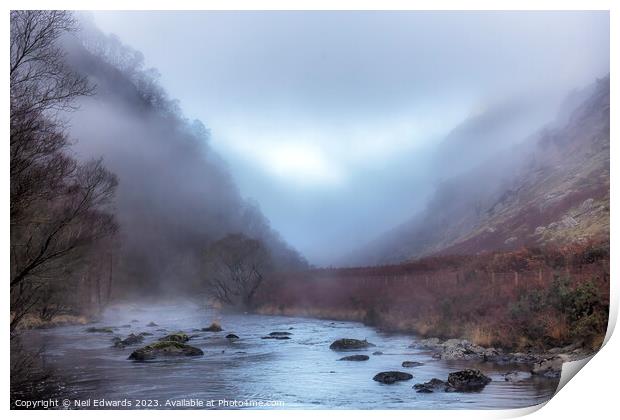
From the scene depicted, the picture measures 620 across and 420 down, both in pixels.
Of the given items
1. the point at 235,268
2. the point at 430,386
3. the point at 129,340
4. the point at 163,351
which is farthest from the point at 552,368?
the point at 129,340

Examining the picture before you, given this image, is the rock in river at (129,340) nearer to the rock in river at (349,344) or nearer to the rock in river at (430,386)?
the rock in river at (349,344)

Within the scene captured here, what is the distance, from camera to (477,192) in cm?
597

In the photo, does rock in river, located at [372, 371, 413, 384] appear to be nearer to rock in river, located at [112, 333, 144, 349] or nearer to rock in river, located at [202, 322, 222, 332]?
rock in river, located at [202, 322, 222, 332]

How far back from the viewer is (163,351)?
5.72 m

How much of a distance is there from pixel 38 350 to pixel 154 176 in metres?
1.95

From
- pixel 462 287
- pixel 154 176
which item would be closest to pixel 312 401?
pixel 462 287

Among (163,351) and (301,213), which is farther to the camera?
(301,213)

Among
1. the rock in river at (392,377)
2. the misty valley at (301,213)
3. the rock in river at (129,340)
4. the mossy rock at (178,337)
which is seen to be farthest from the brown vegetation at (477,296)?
the rock in river at (129,340)

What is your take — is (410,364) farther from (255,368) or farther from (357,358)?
(255,368)

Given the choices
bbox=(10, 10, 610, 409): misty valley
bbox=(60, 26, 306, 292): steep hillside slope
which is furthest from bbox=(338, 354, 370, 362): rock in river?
bbox=(60, 26, 306, 292): steep hillside slope

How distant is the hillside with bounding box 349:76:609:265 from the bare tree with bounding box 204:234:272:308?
0.94 metres

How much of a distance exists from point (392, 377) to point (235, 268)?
1.80 meters

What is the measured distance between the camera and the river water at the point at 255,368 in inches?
215

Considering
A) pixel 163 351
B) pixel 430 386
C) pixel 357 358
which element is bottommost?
pixel 430 386
